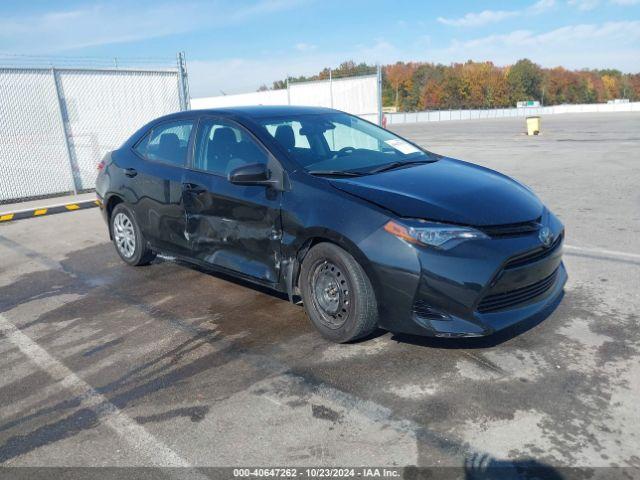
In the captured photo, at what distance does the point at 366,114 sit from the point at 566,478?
12733 mm

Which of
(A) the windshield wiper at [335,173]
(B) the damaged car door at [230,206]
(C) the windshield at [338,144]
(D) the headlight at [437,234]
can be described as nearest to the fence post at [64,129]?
(B) the damaged car door at [230,206]

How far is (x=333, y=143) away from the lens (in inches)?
176

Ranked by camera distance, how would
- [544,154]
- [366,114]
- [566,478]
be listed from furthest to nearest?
1. [544,154]
2. [366,114]
3. [566,478]

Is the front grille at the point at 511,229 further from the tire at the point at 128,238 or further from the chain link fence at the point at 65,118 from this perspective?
the chain link fence at the point at 65,118

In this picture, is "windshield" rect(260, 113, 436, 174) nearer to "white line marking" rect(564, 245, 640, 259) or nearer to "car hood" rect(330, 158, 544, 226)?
"car hood" rect(330, 158, 544, 226)

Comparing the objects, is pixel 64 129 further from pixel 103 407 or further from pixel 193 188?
pixel 103 407

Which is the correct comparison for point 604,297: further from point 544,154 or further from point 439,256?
point 544,154

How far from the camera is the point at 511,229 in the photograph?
3371mm

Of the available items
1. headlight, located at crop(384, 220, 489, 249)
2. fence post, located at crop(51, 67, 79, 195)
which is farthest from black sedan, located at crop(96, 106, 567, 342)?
fence post, located at crop(51, 67, 79, 195)

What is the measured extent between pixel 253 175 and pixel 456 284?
5.33 feet

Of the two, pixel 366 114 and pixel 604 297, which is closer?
pixel 604 297

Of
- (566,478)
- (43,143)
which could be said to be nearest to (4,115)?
(43,143)

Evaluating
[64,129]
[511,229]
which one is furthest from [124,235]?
[64,129]

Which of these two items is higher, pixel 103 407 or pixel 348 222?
pixel 348 222
